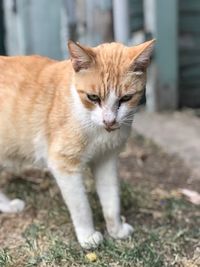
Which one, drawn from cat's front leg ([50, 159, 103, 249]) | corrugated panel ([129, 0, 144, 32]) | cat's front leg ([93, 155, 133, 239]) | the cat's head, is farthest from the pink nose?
corrugated panel ([129, 0, 144, 32])

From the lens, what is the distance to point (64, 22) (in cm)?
559

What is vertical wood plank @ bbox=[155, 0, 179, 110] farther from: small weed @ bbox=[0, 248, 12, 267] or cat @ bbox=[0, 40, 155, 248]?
small weed @ bbox=[0, 248, 12, 267]

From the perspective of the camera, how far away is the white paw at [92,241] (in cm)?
314

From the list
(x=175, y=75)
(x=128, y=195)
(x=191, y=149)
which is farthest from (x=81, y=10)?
(x=128, y=195)

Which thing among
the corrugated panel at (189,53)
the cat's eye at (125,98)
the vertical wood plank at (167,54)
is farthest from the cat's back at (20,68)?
the corrugated panel at (189,53)

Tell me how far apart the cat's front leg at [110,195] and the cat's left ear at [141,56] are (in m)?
0.62

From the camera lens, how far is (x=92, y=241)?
124 inches

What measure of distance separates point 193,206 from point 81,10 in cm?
252

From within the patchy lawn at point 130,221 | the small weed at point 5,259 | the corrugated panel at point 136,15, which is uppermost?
the corrugated panel at point 136,15

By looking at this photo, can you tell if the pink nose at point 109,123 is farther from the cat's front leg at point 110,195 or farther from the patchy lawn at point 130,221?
the patchy lawn at point 130,221

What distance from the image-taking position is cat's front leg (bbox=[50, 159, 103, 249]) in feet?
10.1

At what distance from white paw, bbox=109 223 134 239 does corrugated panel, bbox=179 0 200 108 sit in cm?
272

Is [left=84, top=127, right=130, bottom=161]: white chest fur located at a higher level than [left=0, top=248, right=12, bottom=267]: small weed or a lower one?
higher

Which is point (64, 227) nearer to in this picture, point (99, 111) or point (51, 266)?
point (51, 266)
